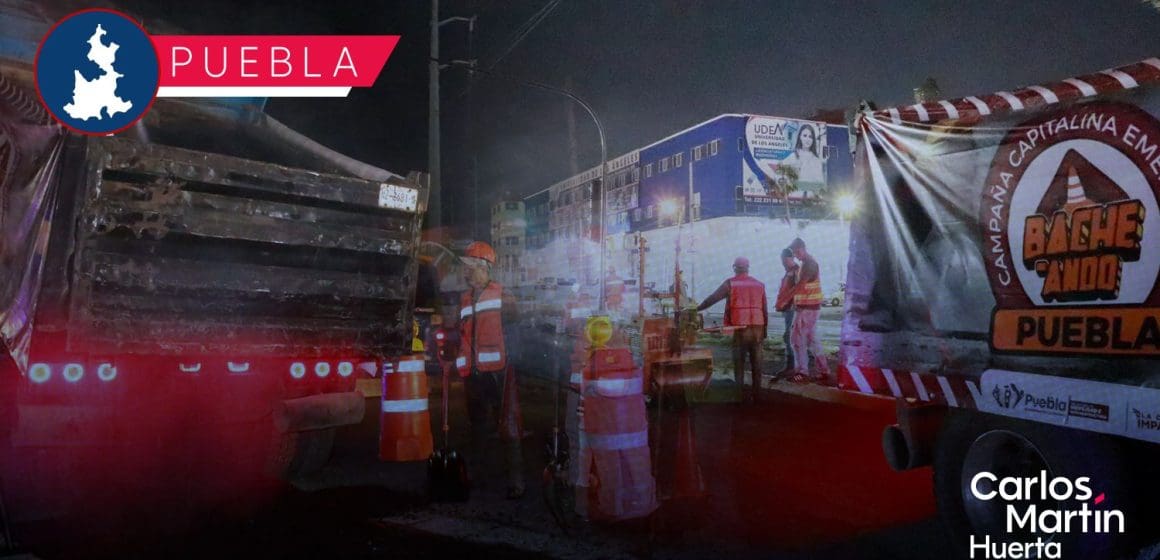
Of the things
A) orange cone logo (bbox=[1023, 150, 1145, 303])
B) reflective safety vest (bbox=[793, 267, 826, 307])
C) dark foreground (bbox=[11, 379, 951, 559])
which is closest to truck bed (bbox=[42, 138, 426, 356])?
dark foreground (bbox=[11, 379, 951, 559])

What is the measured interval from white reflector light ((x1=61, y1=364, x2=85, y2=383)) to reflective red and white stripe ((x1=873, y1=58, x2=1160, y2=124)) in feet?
17.1

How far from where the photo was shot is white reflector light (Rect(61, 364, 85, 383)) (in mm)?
4426

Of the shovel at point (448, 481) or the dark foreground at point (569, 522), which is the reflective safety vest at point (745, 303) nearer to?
the dark foreground at point (569, 522)

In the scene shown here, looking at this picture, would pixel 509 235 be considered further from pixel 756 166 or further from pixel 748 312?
pixel 748 312

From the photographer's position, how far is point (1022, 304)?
3725 mm

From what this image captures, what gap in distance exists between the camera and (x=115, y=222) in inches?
171

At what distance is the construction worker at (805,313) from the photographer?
1113cm

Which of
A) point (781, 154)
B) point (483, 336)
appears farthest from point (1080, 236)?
point (781, 154)

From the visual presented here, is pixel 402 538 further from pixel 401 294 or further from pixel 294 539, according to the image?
pixel 401 294

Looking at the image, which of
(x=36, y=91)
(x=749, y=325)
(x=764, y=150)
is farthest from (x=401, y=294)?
(x=764, y=150)

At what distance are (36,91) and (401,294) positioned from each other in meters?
2.58

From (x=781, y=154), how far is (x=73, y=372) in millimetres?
43694

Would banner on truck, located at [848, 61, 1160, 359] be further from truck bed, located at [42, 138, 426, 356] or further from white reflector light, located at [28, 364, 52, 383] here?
white reflector light, located at [28, 364, 52, 383]

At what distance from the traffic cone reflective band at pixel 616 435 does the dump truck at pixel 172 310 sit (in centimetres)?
179
